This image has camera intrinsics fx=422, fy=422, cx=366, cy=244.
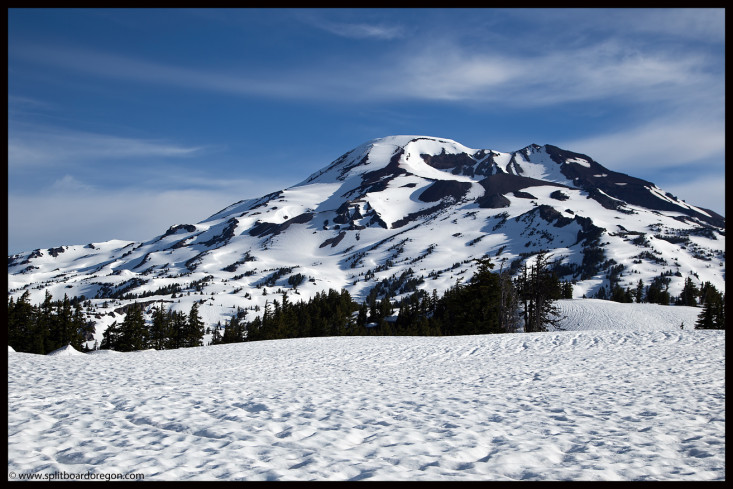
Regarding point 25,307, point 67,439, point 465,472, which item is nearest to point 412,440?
point 465,472

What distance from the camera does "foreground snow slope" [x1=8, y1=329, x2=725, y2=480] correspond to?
6.72 m

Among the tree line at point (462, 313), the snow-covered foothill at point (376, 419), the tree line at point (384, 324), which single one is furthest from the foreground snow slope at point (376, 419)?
the tree line at point (384, 324)

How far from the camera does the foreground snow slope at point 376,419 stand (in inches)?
265

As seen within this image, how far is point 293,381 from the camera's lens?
15219 mm

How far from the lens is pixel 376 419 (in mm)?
9602

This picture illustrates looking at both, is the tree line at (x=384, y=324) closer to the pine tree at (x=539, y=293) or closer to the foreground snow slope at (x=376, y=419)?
the pine tree at (x=539, y=293)

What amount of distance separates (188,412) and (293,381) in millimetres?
5510

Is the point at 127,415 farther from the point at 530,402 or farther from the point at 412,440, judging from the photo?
the point at 530,402

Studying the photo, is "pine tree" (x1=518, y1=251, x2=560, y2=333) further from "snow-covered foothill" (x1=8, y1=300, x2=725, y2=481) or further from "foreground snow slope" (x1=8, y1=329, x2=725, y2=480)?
"foreground snow slope" (x1=8, y1=329, x2=725, y2=480)

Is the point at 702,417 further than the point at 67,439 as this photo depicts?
Yes

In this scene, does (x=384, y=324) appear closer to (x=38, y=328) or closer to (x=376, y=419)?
(x=38, y=328)

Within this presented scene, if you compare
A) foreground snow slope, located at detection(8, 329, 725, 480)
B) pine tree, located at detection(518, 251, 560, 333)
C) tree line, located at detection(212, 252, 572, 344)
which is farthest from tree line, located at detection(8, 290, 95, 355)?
pine tree, located at detection(518, 251, 560, 333)

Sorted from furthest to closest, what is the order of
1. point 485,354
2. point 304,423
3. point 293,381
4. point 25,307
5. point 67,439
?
1. point 25,307
2. point 485,354
3. point 293,381
4. point 304,423
5. point 67,439
